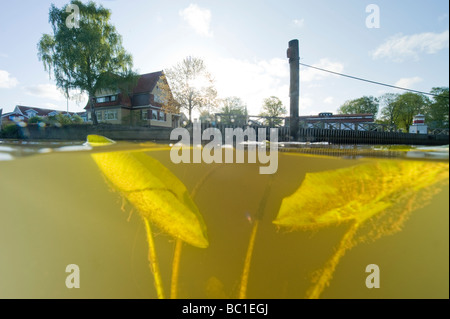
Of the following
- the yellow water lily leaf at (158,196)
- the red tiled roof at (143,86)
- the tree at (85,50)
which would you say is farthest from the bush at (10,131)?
the red tiled roof at (143,86)

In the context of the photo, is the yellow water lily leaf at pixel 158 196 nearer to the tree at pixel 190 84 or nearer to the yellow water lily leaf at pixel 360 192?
the yellow water lily leaf at pixel 360 192

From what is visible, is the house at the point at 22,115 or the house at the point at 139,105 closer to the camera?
the house at the point at 22,115

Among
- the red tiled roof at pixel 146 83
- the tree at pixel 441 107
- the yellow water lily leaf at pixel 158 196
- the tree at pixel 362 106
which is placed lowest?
the yellow water lily leaf at pixel 158 196

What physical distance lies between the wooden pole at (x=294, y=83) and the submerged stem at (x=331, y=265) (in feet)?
13.7

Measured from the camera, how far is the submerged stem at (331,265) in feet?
5.44

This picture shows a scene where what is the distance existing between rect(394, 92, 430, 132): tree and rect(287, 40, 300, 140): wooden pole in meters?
2.29

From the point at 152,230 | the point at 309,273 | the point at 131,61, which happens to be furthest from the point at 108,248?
the point at 131,61

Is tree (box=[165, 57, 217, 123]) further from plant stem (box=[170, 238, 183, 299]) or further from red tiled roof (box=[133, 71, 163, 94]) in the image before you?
plant stem (box=[170, 238, 183, 299])

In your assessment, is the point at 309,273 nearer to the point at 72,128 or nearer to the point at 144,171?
the point at 144,171

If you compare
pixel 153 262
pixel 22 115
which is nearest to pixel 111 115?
pixel 22 115

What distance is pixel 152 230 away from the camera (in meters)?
2.08

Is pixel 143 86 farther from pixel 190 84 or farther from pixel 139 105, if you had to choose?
pixel 190 84

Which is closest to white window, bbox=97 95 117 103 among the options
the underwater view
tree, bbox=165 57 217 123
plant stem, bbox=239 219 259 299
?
tree, bbox=165 57 217 123

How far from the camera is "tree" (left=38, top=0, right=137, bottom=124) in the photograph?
13.2m
